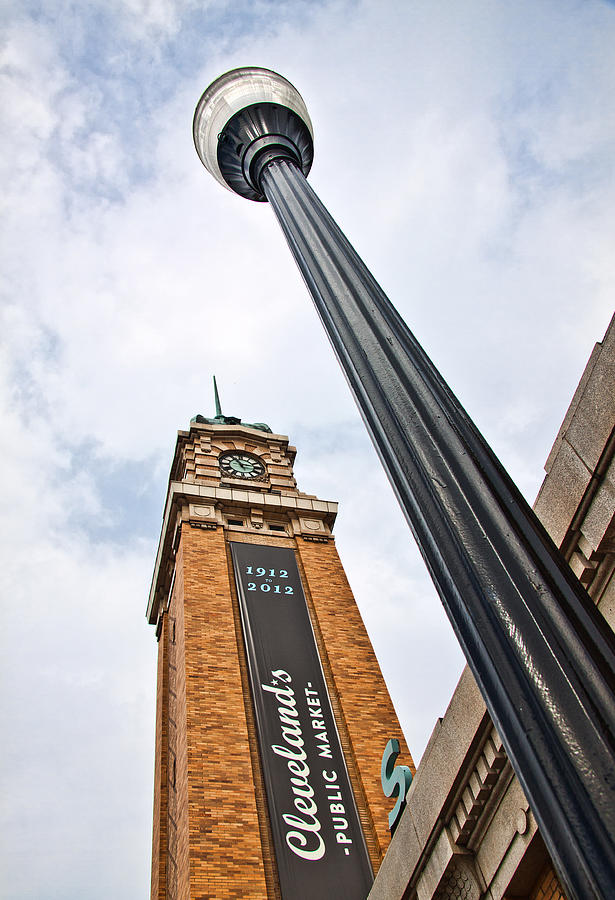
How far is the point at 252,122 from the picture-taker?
779 centimetres

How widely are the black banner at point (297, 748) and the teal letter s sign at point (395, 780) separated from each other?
6055 millimetres

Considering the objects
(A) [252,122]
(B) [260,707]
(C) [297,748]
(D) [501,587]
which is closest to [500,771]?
(D) [501,587]

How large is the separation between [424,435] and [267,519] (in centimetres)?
2194

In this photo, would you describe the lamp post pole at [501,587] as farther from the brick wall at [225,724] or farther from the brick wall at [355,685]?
the brick wall at [355,685]

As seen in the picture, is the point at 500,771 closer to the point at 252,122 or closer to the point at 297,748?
the point at 252,122

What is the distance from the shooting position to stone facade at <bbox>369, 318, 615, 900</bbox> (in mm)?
5203

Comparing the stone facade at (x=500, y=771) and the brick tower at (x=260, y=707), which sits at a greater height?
the brick tower at (x=260, y=707)

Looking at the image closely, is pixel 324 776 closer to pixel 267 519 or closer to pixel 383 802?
pixel 383 802

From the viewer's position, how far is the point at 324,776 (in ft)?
54.2

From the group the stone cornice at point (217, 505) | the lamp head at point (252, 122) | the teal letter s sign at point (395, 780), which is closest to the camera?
the lamp head at point (252, 122)

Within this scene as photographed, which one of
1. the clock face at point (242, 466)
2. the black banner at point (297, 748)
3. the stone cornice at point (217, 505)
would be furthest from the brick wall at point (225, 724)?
the clock face at point (242, 466)

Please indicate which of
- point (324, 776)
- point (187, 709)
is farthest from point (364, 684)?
point (187, 709)

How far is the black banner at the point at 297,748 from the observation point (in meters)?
14.7

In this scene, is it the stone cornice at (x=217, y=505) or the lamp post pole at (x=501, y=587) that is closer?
the lamp post pole at (x=501, y=587)
